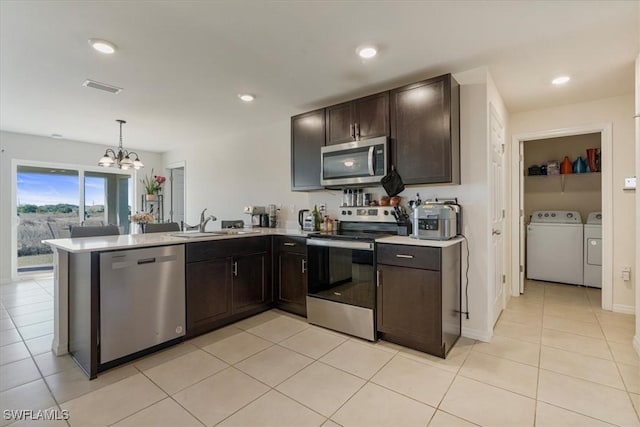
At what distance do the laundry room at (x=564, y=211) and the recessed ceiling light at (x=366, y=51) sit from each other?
4028 mm

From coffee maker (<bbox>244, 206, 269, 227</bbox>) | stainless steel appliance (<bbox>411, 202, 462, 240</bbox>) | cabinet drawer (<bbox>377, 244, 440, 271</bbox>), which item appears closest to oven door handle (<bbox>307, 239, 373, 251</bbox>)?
cabinet drawer (<bbox>377, 244, 440, 271</bbox>)

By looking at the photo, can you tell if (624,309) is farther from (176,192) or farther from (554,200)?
(176,192)

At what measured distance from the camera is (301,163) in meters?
3.67

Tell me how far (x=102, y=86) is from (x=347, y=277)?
313 cm

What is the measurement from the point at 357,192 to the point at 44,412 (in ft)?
9.94

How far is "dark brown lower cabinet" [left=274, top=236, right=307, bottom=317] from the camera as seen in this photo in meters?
3.24

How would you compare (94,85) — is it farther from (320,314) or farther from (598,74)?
(598,74)

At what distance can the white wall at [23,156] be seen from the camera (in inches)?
190

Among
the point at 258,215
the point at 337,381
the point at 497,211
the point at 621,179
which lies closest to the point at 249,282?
the point at 258,215

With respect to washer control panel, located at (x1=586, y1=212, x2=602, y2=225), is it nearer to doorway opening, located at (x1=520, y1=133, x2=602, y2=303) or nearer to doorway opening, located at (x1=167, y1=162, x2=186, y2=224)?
doorway opening, located at (x1=520, y1=133, x2=602, y2=303)

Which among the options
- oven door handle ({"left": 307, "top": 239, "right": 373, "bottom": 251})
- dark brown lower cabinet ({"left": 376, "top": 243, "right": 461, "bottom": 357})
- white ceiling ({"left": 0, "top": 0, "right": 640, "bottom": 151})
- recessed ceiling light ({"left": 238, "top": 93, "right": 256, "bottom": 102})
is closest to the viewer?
white ceiling ({"left": 0, "top": 0, "right": 640, "bottom": 151})

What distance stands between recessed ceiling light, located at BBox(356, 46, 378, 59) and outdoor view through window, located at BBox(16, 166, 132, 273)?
16.4 ft

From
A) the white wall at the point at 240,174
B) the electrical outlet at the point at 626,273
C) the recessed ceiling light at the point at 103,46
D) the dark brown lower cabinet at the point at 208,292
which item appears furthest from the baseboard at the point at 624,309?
the recessed ceiling light at the point at 103,46

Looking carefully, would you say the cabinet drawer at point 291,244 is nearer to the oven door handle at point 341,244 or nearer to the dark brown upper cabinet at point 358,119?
the oven door handle at point 341,244
